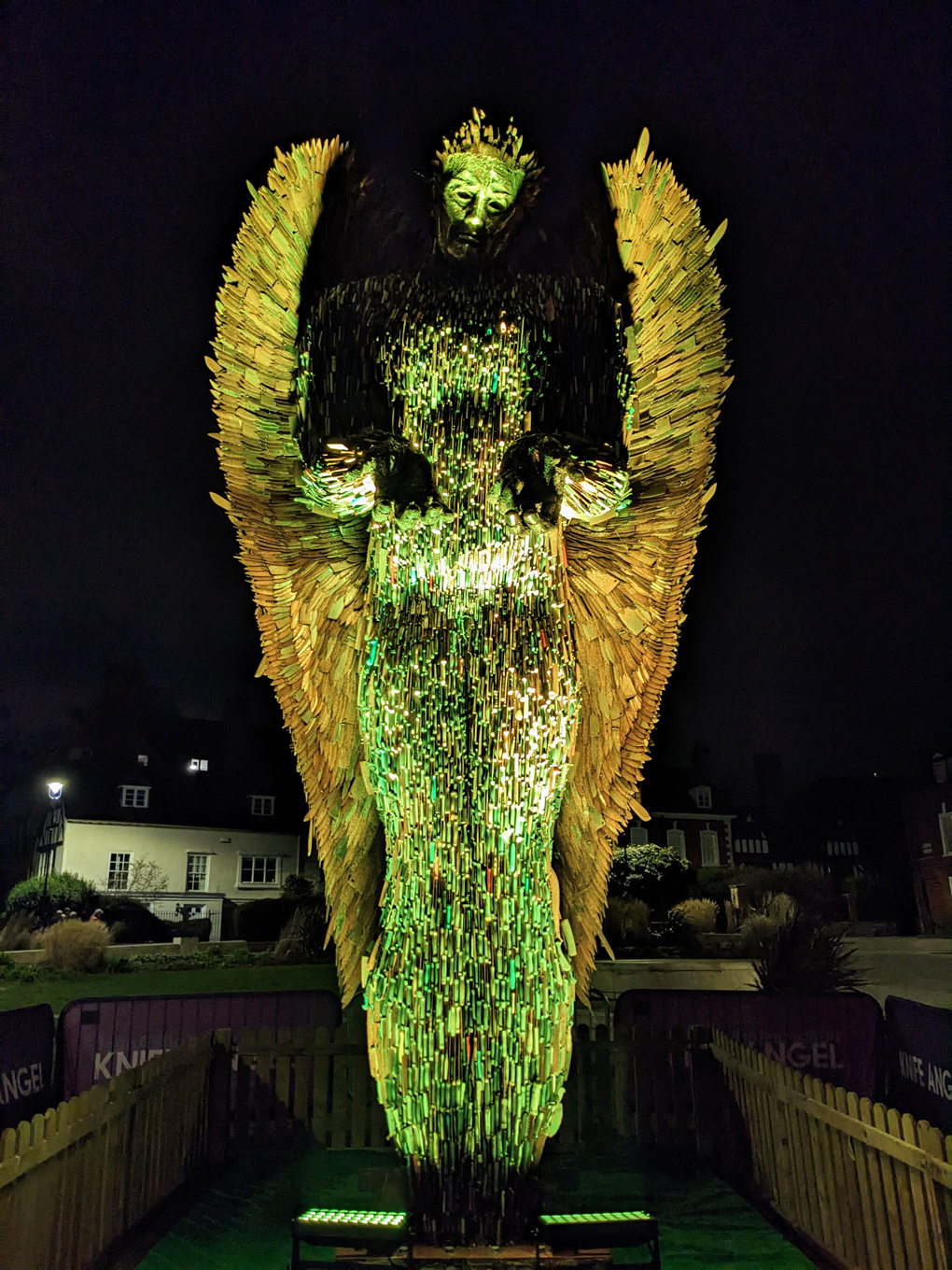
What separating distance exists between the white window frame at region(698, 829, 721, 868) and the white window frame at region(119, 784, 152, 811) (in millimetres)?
6572

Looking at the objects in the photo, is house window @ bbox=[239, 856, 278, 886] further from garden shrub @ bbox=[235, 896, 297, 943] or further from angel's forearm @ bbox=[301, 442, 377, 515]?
angel's forearm @ bbox=[301, 442, 377, 515]

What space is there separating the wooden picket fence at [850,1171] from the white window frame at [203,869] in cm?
669

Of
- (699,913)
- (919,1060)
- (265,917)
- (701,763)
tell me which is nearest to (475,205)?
(919,1060)

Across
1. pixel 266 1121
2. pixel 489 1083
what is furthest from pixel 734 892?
pixel 489 1083

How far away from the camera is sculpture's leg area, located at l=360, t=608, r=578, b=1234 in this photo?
2.38 meters

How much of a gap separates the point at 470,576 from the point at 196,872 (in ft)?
24.4

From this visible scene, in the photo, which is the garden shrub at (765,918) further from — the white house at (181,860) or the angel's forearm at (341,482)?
the angel's forearm at (341,482)

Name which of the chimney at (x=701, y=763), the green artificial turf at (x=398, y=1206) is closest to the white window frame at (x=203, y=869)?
the green artificial turf at (x=398, y=1206)

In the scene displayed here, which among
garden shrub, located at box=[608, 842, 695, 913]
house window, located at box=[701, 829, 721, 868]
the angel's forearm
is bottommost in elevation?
garden shrub, located at box=[608, 842, 695, 913]

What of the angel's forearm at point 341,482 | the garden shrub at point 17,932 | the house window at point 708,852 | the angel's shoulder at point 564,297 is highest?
the angel's shoulder at point 564,297

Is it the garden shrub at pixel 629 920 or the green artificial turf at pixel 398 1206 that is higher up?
the garden shrub at pixel 629 920

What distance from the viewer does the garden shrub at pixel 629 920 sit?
1088 centimetres

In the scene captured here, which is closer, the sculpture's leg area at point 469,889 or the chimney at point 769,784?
the sculpture's leg area at point 469,889

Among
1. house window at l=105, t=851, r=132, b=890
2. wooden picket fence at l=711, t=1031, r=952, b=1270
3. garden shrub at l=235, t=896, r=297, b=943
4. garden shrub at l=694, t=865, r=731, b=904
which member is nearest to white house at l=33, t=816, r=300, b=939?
house window at l=105, t=851, r=132, b=890
